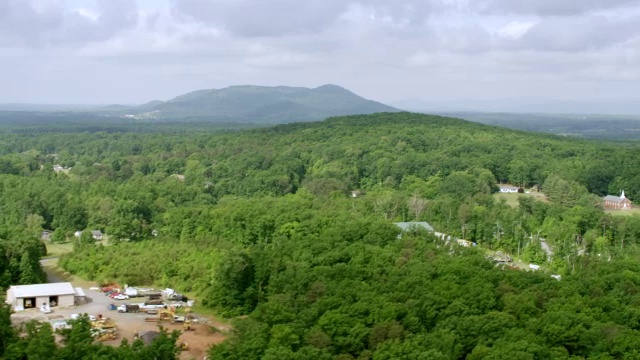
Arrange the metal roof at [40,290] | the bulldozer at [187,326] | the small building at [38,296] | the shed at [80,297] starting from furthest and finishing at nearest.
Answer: the shed at [80,297] → the metal roof at [40,290] → the small building at [38,296] → the bulldozer at [187,326]

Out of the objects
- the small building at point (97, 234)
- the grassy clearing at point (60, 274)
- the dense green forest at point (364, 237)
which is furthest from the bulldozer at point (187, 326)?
the small building at point (97, 234)

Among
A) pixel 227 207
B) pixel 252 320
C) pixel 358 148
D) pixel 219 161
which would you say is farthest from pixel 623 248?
pixel 219 161

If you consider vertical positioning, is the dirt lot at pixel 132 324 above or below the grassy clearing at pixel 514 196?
below

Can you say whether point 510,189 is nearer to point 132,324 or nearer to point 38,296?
point 132,324

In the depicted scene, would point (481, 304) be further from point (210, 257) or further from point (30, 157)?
point (30, 157)

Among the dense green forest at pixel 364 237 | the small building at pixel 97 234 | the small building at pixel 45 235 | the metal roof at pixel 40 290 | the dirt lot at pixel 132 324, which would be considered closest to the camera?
the dense green forest at pixel 364 237

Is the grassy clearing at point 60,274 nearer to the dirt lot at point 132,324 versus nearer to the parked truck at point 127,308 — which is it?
the dirt lot at point 132,324
